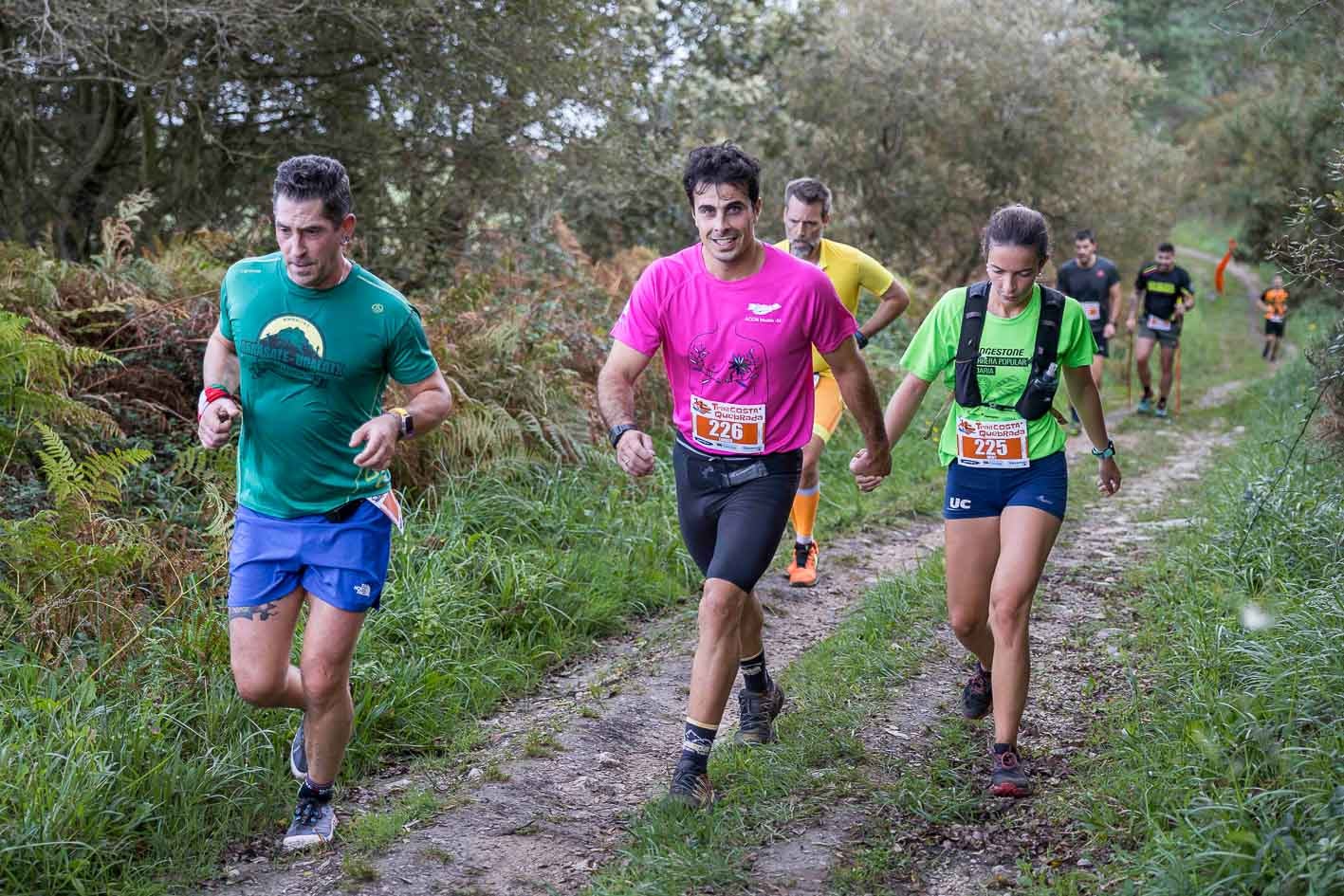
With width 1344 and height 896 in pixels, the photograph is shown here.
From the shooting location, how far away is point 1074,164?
69.9 feet

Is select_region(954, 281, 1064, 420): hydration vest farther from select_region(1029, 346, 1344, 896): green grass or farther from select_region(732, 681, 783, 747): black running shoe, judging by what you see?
select_region(732, 681, 783, 747): black running shoe

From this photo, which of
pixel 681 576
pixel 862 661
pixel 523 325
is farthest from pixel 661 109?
pixel 862 661

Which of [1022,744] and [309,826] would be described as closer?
[309,826]

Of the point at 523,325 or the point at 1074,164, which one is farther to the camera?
the point at 1074,164

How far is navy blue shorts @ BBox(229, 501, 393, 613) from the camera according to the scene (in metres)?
4.19

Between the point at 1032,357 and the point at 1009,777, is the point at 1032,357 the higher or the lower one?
the higher one

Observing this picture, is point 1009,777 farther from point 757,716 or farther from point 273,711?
point 273,711

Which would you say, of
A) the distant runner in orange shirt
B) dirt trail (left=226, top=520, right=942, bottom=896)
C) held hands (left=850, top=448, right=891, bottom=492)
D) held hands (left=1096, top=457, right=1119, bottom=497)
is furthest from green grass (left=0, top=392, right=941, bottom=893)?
the distant runner in orange shirt

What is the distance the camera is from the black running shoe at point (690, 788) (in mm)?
4480

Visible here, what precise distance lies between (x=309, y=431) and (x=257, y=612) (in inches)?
24.9

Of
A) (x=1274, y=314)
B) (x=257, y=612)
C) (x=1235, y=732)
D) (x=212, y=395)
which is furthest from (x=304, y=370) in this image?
(x=1274, y=314)

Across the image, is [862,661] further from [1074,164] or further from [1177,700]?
[1074,164]

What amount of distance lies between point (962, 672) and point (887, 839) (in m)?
1.96

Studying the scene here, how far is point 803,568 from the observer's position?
25.8 feet
